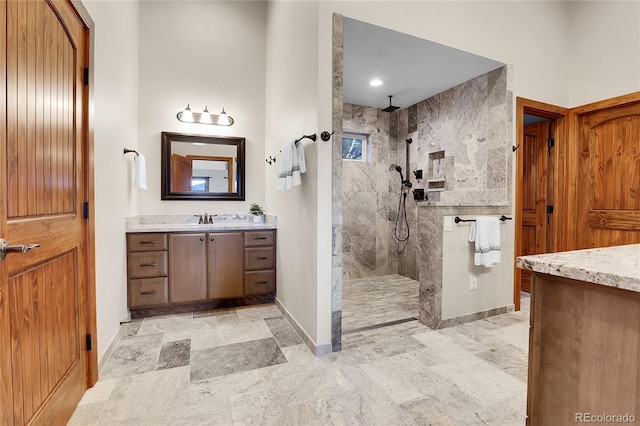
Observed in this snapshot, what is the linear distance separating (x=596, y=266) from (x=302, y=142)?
1972 millimetres

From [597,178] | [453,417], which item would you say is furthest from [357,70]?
[453,417]

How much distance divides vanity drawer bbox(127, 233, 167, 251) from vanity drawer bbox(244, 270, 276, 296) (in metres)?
0.89

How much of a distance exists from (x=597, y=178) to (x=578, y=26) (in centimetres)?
172

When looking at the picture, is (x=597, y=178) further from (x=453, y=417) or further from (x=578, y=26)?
(x=453, y=417)

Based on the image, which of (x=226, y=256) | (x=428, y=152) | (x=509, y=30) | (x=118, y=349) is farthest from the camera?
(x=428, y=152)

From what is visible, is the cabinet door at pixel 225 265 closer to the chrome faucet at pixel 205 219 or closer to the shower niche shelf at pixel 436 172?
the chrome faucet at pixel 205 219

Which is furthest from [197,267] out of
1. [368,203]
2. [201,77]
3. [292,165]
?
[368,203]

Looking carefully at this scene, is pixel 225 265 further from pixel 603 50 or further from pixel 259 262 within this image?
pixel 603 50

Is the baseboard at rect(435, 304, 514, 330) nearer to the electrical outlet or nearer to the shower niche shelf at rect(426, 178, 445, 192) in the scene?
the electrical outlet

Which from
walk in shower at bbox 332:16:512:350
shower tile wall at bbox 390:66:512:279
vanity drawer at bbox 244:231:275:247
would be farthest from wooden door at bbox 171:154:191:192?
shower tile wall at bbox 390:66:512:279

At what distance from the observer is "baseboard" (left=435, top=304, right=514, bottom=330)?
2.67 meters

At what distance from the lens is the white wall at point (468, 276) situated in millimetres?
2660

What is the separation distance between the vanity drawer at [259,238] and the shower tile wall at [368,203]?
1.35 metres

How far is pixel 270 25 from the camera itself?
356 centimetres
